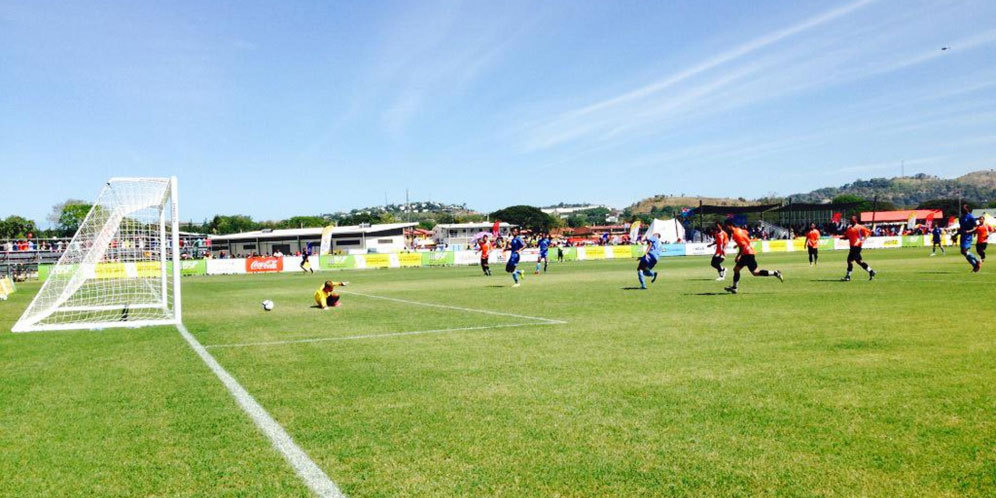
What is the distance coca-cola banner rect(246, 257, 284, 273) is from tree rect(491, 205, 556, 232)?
371 feet

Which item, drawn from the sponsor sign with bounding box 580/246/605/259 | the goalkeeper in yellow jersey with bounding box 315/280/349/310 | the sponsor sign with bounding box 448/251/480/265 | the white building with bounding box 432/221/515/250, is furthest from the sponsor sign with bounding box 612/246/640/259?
the white building with bounding box 432/221/515/250

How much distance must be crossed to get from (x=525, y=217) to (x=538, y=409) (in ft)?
526

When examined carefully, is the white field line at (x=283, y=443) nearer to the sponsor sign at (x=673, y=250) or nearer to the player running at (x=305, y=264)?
the player running at (x=305, y=264)

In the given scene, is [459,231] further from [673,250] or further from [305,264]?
[305,264]

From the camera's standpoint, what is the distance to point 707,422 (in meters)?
5.33

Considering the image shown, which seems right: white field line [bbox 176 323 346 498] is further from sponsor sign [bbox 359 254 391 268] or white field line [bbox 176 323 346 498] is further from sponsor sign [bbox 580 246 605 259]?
sponsor sign [bbox 580 246 605 259]

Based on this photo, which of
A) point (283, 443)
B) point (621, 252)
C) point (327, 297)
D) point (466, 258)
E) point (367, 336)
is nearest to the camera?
point (283, 443)

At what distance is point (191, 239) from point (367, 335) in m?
41.2

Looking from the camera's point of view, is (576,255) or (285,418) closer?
(285,418)

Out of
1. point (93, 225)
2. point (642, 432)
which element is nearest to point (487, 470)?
point (642, 432)

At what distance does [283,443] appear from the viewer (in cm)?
507

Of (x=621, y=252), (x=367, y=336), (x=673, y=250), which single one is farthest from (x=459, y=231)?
(x=367, y=336)

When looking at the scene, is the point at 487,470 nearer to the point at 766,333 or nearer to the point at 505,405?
the point at 505,405

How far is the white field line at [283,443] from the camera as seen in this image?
4.13 m
